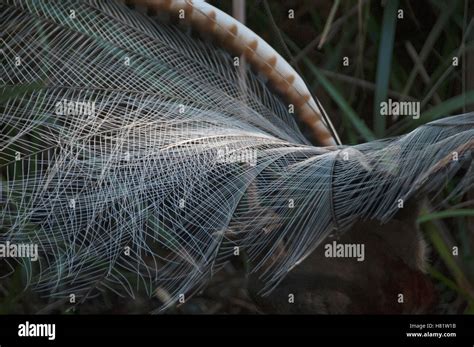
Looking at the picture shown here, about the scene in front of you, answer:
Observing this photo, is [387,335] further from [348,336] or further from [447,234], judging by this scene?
[447,234]

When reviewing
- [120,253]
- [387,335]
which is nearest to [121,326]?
[120,253]

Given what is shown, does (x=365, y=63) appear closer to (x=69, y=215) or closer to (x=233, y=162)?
(x=233, y=162)

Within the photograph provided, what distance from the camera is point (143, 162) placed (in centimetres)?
262

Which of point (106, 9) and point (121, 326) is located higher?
point (106, 9)

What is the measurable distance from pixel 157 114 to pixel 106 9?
39cm

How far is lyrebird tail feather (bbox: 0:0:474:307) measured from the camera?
260 cm

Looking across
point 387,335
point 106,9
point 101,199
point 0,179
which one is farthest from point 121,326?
point 106,9

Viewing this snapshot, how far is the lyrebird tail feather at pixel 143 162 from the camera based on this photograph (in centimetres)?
260

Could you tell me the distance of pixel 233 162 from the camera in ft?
8.58

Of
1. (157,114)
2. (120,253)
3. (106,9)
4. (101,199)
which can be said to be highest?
(106,9)

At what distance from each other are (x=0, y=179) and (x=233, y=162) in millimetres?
749

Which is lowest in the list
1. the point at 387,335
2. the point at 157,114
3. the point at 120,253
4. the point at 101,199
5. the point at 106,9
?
the point at 387,335

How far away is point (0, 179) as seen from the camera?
8.68 ft

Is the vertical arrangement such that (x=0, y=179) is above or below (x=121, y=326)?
above
